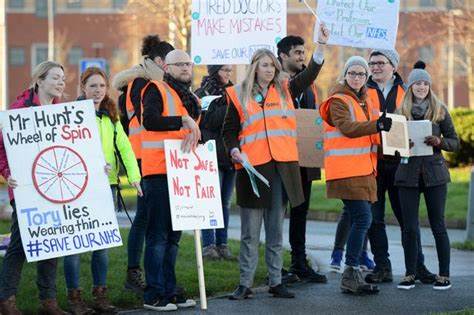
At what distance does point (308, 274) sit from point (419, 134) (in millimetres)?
1687

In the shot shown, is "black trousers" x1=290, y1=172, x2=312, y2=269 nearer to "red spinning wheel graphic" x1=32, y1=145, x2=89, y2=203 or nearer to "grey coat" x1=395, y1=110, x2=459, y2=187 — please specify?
"grey coat" x1=395, y1=110, x2=459, y2=187

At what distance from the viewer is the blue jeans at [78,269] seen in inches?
386

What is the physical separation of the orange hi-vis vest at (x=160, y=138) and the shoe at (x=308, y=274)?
239 centimetres

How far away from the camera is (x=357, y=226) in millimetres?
11242

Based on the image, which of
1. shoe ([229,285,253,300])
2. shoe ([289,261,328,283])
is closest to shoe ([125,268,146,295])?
shoe ([229,285,253,300])

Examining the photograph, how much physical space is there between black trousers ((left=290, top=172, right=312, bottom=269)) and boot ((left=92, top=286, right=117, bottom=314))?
8.52 ft

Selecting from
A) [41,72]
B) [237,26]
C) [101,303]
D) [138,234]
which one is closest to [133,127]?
[138,234]

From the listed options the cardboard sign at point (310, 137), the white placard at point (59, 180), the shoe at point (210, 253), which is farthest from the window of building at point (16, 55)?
the white placard at point (59, 180)

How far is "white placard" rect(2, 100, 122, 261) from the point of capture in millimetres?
9492

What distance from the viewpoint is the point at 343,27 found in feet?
41.2

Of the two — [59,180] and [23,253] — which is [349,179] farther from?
[23,253]

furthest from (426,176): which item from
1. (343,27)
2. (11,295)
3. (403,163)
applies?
(11,295)

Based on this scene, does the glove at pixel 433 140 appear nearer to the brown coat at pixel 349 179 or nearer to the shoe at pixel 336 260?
the brown coat at pixel 349 179

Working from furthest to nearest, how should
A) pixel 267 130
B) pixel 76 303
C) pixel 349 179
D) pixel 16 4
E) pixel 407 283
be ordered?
pixel 16 4 → pixel 407 283 → pixel 349 179 → pixel 267 130 → pixel 76 303
